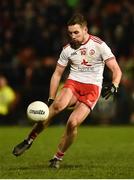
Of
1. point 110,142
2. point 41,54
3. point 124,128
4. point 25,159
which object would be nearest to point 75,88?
point 25,159

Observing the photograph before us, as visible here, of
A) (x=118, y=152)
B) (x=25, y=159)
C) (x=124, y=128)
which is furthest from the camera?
(x=124, y=128)

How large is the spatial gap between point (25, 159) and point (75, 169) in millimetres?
1937

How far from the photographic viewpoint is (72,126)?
1045 cm

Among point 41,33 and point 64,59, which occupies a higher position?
point 64,59

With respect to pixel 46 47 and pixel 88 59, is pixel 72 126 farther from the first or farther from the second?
pixel 46 47

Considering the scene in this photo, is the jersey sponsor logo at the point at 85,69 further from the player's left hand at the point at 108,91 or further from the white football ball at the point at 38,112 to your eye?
the white football ball at the point at 38,112

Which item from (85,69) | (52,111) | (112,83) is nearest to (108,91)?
(112,83)

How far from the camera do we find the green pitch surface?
9797 mm

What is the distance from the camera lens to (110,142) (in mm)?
16344

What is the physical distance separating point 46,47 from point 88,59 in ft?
38.3

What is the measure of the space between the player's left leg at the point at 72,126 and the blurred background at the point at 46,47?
10271 mm

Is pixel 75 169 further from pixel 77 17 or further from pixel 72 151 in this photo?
pixel 72 151

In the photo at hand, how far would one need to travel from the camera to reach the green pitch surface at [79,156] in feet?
32.1

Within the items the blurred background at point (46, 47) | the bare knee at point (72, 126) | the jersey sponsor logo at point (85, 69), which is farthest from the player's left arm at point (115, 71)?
the blurred background at point (46, 47)
